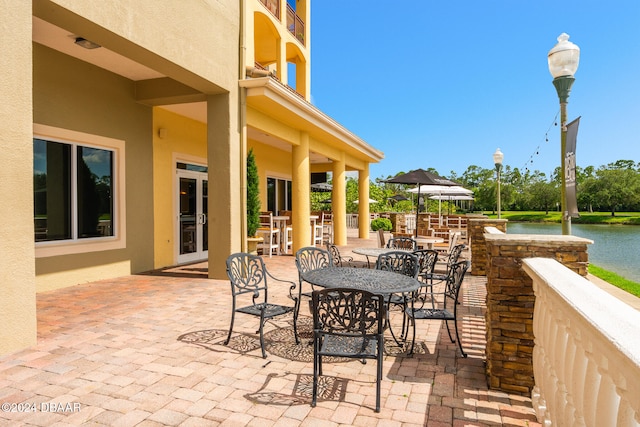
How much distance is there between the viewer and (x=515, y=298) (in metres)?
2.80

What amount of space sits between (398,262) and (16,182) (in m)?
4.19

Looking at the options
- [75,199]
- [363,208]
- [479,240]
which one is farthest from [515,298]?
[363,208]

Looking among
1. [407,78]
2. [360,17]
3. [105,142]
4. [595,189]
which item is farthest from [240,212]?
[595,189]

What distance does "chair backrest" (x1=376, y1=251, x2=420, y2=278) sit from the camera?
186 inches

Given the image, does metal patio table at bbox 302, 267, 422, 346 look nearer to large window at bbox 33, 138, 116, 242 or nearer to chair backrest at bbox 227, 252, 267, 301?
chair backrest at bbox 227, 252, 267, 301

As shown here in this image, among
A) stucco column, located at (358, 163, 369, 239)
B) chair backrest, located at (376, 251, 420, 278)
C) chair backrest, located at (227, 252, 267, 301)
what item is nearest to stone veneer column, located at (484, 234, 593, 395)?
chair backrest, located at (376, 251, 420, 278)

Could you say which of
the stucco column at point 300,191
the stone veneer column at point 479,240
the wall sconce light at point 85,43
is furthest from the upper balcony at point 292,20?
the stone veneer column at point 479,240

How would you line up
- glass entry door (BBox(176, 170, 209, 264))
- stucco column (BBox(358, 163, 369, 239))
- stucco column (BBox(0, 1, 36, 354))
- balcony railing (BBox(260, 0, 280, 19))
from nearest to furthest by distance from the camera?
stucco column (BBox(0, 1, 36, 354)), glass entry door (BBox(176, 170, 209, 264)), balcony railing (BBox(260, 0, 280, 19)), stucco column (BBox(358, 163, 369, 239))

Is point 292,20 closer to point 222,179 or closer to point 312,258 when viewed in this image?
point 222,179

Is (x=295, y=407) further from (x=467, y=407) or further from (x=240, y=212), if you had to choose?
(x=240, y=212)

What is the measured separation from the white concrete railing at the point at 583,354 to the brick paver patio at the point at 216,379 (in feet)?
2.02

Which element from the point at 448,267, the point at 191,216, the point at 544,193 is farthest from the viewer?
the point at 544,193

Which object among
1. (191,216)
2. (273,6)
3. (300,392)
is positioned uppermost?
(273,6)

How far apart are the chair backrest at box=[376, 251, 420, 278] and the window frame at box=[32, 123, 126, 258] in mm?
5058
